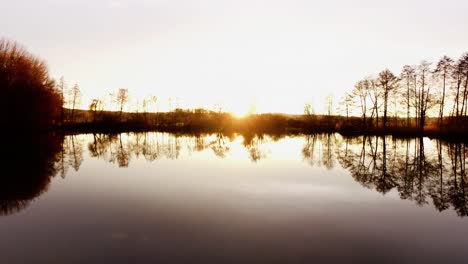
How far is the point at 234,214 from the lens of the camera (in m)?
13.2

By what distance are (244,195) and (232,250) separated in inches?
274

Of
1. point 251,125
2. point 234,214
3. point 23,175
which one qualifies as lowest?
point 234,214

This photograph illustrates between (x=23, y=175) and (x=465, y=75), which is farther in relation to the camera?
(x=465, y=75)

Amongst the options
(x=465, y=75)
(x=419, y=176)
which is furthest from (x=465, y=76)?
(x=419, y=176)

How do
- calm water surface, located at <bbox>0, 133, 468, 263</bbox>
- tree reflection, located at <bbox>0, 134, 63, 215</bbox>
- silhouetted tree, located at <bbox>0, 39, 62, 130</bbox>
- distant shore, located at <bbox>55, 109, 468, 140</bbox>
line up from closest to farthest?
calm water surface, located at <bbox>0, 133, 468, 263</bbox> < tree reflection, located at <bbox>0, 134, 63, 215</bbox> < silhouetted tree, located at <bbox>0, 39, 62, 130</bbox> < distant shore, located at <bbox>55, 109, 468, 140</bbox>

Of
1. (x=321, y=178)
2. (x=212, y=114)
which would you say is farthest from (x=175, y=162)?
(x=212, y=114)

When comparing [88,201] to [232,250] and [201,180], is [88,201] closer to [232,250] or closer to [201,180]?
[201,180]

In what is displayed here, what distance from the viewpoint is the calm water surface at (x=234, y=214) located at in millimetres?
9484

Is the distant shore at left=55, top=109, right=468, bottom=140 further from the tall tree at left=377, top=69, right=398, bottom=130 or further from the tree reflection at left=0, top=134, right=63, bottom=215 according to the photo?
the tree reflection at left=0, top=134, right=63, bottom=215

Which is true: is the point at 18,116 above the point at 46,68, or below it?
below

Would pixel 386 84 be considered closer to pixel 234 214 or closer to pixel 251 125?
pixel 251 125

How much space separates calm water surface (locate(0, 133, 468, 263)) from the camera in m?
9.48

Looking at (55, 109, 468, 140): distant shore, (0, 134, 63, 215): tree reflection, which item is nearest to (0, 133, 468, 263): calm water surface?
(0, 134, 63, 215): tree reflection

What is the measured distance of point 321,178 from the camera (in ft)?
68.3
